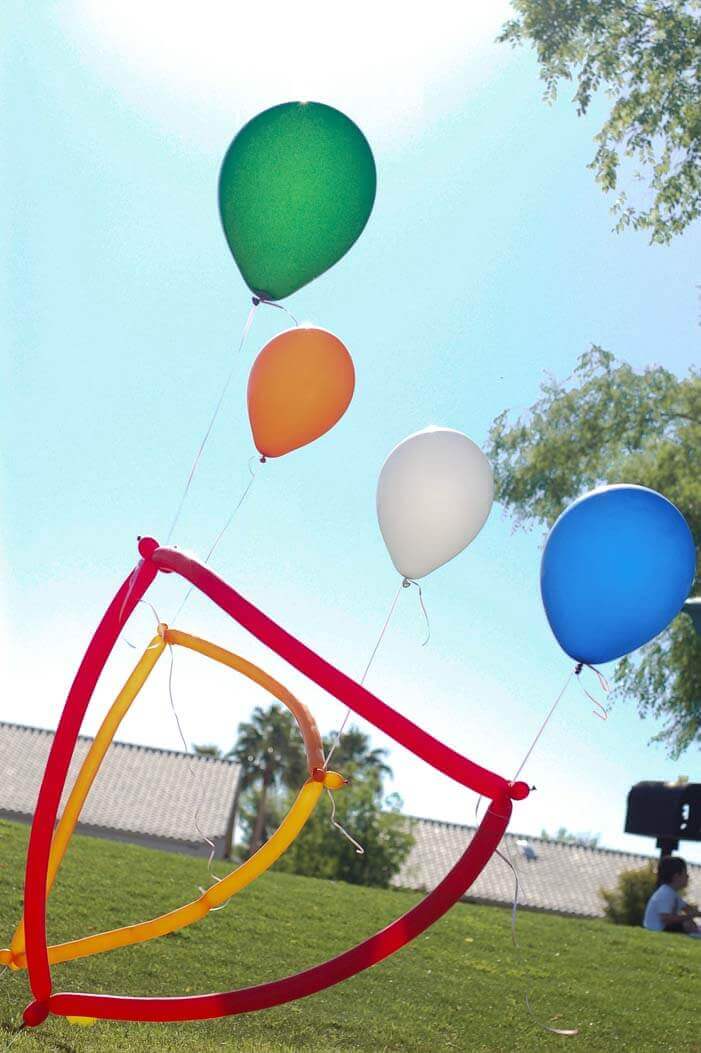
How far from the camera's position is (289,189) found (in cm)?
488

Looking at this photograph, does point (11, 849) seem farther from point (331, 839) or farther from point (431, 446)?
point (331, 839)

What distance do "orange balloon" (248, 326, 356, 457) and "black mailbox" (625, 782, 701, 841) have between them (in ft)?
9.35

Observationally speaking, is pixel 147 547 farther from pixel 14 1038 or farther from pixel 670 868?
pixel 670 868

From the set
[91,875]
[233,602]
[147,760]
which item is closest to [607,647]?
[233,602]

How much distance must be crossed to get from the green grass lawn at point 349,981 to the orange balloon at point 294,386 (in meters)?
3.11

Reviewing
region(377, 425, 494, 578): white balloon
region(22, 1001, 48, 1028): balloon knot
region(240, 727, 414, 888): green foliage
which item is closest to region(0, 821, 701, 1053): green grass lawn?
region(22, 1001, 48, 1028): balloon knot

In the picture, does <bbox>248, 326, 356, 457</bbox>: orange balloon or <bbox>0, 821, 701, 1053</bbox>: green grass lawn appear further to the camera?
<bbox>0, 821, 701, 1053</bbox>: green grass lawn

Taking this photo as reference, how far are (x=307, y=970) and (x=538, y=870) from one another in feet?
104

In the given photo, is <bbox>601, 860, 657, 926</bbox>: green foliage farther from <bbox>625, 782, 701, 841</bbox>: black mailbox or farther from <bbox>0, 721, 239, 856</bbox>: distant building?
<bbox>625, 782, 701, 841</bbox>: black mailbox

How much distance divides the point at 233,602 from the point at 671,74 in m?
11.2

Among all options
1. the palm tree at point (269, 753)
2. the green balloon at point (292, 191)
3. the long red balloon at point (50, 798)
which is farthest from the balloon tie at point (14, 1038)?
the palm tree at point (269, 753)

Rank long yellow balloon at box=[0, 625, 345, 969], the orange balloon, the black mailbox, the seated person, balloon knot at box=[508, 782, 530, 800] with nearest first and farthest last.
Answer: balloon knot at box=[508, 782, 530, 800]
long yellow balloon at box=[0, 625, 345, 969]
the orange balloon
the black mailbox
the seated person

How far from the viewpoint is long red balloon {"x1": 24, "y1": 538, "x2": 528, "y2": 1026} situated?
3.96 m

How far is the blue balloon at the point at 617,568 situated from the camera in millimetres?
4441
